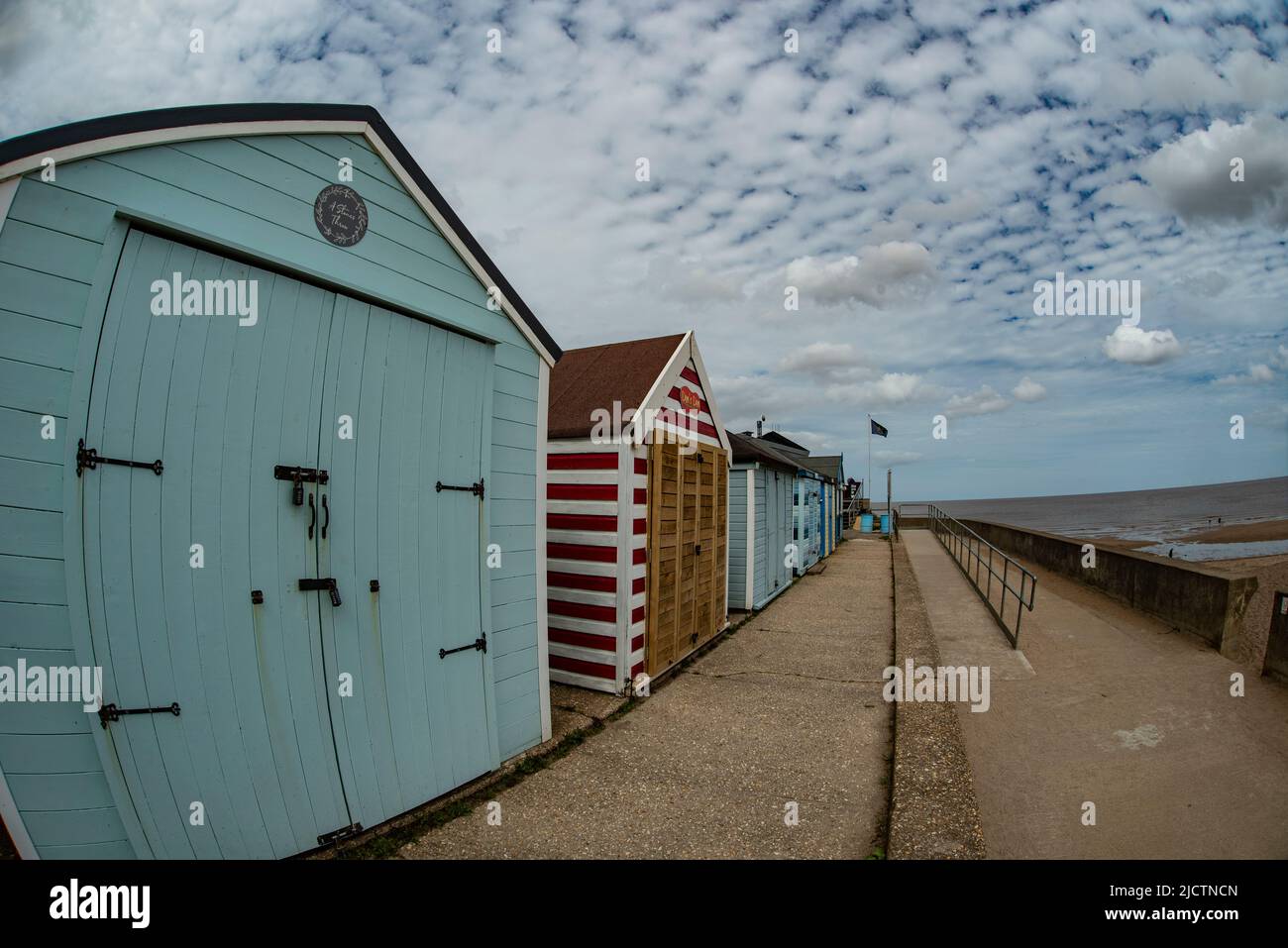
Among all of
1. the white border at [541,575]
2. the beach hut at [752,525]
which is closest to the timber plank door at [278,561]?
the white border at [541,575]

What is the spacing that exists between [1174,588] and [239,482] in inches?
436

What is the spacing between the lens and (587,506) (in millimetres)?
6289

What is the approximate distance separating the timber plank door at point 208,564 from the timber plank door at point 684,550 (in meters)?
3.86

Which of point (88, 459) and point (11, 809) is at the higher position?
point (88, 459)

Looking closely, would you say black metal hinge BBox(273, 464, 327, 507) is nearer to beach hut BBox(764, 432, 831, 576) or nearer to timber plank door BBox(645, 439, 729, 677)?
timber plank door BBox(645, 439, 729, 677)

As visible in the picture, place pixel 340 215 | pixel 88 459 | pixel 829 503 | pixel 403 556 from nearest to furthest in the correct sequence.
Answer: pixel 88 459 < pixel 340 215 < pixel 403 556 < pixel 829 503

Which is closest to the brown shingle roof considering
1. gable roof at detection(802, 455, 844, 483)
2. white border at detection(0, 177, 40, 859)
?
white border at detection(0, 177, 40, 859)

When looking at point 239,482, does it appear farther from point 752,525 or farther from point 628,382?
point 752,525

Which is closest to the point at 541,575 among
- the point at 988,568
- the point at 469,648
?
the point at 469,648

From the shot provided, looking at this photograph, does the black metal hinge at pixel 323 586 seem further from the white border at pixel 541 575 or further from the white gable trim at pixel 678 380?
the white gable trim at pixel 678 380

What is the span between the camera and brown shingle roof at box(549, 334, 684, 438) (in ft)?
21.4

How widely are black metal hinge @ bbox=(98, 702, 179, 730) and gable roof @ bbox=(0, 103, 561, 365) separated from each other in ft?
7.17

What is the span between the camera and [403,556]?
3.76 m

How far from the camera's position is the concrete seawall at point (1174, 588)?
23.1 ft
